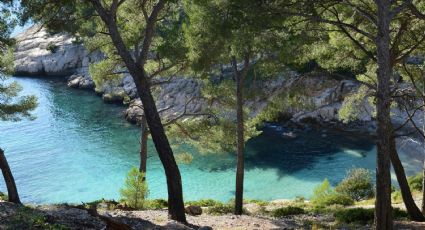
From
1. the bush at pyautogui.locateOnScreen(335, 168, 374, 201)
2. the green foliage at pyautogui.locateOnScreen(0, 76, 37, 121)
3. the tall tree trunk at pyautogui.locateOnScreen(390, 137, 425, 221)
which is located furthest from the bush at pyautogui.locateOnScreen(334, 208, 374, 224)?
the green foliage at pyautogui.locateOnScreen(0, 76, 37, 121)

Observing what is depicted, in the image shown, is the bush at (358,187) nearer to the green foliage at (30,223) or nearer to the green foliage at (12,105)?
the green foliage at (12,105)

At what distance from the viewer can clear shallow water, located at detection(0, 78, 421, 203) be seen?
3469cm

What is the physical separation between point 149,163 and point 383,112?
30.5m

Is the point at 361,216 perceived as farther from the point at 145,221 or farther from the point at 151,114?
the point at 151,114

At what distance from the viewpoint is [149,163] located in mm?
40188

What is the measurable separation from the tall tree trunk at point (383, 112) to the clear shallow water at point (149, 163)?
20775 mm

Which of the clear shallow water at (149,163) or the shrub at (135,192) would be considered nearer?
the shrub at (135,192)

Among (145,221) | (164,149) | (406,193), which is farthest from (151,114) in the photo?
(406,193)

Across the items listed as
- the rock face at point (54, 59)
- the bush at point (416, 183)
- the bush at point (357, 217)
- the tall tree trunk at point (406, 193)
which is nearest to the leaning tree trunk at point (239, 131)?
the bush at point (357, 217)

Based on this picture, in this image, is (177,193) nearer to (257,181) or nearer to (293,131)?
(257,181)

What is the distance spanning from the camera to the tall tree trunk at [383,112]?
11602 mm

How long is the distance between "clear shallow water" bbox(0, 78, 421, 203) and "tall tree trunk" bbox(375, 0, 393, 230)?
68.2ft

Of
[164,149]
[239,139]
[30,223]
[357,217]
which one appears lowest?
[357,217]

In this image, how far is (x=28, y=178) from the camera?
1492 inches
